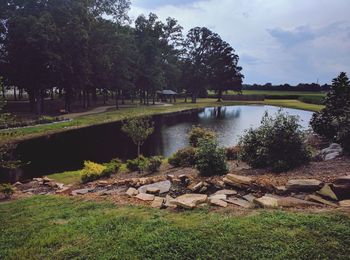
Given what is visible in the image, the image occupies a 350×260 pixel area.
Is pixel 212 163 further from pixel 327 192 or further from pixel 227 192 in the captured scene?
pixel 327 192

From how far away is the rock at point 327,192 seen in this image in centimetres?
662

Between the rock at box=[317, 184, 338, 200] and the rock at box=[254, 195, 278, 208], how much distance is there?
0.99m

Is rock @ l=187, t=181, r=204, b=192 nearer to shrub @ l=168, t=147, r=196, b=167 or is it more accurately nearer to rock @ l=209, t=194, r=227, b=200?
rock @ l=209, t=194, r=227, b=200

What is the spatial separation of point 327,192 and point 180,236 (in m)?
3.40

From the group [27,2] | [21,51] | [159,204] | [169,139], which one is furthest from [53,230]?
[27,2]

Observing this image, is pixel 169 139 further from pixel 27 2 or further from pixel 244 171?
pixel 27 2

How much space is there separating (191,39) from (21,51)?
54.6 metres

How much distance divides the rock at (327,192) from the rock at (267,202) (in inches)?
38.8

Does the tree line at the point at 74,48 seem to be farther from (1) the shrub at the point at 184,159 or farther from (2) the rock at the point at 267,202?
(2) the rock at the point at 267,202

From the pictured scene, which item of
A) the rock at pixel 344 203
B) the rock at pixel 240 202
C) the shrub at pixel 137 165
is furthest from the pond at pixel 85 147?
the rock at pixel 344 203

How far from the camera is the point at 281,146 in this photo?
34.2 ft

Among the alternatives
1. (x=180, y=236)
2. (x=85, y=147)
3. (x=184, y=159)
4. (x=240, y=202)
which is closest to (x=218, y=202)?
(x=240, y=202)

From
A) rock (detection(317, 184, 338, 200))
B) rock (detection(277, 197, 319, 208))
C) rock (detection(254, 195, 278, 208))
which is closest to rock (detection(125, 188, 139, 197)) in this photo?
rock (detection(254, 195, 278, 208))

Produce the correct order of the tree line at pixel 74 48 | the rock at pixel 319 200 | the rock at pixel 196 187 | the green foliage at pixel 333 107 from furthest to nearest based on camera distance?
1. the tree line at pixel 74 48
2. the green foliage at pixel 333 107
3. the rock at pixel 196 187
4. the rock at pixel 319 200
